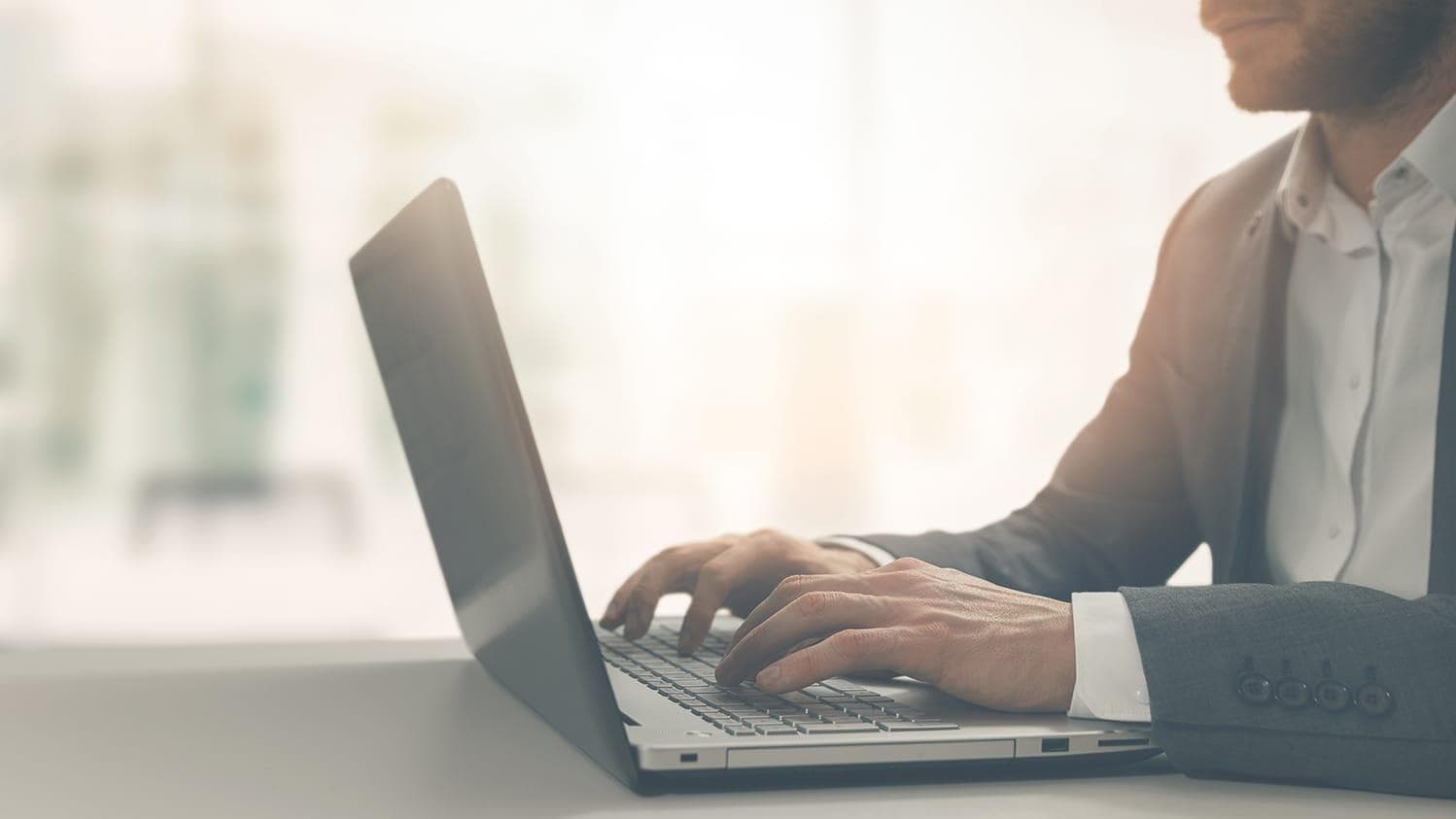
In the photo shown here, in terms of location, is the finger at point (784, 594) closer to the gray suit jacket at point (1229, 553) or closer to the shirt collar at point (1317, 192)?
the gray suit jacket at point (1229, 553)

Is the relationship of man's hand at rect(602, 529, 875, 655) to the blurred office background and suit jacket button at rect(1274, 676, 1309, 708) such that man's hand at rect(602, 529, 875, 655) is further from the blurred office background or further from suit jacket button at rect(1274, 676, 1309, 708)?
the blurred office background

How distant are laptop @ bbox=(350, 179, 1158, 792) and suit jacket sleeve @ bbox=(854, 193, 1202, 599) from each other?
0.52m

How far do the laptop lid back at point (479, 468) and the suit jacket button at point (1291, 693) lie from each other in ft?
1.02

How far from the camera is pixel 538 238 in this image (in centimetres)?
403

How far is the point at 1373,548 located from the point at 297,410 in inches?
131

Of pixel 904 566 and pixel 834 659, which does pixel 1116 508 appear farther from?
pixel 834 659

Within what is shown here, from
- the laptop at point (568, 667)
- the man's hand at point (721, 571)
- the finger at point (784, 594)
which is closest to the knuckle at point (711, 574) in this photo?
the man's hand at point (721, 571)

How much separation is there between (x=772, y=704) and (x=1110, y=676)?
17cm

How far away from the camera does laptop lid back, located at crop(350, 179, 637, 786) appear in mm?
559

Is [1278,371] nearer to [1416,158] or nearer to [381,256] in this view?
[1416,158]

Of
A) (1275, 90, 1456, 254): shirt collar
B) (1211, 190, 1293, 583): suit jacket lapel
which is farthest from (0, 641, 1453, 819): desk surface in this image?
(1275, 90, 1456, 254): shirt collar

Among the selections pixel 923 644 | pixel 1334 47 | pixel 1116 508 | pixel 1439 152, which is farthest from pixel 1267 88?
pixel 923 644

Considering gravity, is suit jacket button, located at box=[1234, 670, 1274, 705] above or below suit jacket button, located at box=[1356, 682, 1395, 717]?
above

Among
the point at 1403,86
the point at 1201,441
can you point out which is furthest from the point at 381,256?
the point at 1403,86
